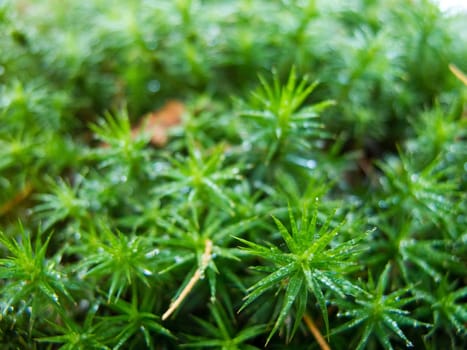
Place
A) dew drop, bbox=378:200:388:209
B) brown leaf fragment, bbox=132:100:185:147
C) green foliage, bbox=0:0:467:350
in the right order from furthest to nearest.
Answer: brown leaf fragment, bbox=132:100:185:147
dew drop, bbox=378:200:388:209
green foliage, bbox=0:0:467:350

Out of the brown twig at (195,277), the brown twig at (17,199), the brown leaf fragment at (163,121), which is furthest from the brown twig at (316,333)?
the brown twig at (17,199)

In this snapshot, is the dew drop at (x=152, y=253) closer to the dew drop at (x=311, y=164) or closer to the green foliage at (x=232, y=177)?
the green foliage at (x=232, y=177)

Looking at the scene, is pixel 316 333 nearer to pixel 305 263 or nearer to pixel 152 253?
pixel 305 263

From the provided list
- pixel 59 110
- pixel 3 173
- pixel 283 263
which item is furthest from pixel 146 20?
pixel 283 263

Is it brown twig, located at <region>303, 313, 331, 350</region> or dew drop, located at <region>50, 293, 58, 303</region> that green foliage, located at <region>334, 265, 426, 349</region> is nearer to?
brown twig, located at <region>303, 313, 331, 350</region>

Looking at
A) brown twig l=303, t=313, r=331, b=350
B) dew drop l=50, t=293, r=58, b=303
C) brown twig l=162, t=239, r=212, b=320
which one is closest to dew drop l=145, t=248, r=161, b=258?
brown twig l=162, t=239, r=212, b=320

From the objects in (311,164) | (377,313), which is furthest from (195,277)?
(311,164)

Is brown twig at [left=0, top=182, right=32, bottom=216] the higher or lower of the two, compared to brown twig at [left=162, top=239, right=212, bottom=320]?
lower
